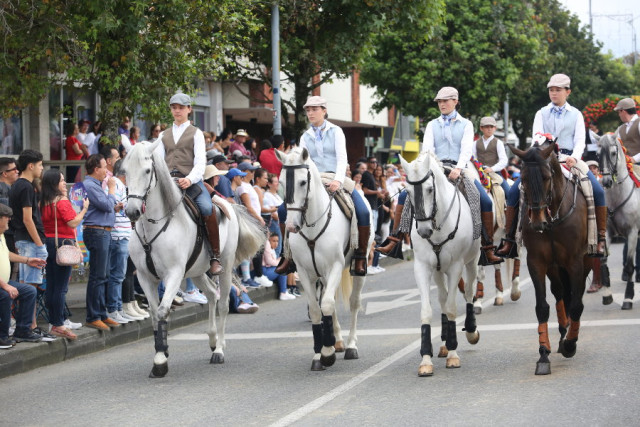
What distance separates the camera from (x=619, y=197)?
569 inches

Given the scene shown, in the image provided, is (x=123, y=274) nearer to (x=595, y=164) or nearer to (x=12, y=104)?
(x=12, y=104)

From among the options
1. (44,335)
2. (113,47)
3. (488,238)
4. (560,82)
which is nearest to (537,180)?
(488,238)

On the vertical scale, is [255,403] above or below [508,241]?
below

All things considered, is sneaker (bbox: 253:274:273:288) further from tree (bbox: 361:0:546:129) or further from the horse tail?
tree (bbox: 361:0:546:129)

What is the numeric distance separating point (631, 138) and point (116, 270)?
8065mm

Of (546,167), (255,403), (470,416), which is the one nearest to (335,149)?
(546,167)

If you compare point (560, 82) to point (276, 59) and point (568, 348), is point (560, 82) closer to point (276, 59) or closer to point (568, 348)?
point (568, 348)

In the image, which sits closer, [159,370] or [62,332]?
[159,370]

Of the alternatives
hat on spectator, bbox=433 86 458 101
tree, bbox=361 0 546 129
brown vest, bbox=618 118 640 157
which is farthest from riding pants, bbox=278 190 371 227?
tree, bbox=361 0 546 129

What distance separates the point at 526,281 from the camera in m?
17.7

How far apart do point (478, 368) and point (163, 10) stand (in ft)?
27.6

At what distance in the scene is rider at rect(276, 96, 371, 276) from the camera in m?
10.9

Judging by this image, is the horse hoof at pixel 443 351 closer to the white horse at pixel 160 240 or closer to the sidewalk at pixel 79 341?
the white horse at pixel 160 240

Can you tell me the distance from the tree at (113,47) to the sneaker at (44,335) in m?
4.75
